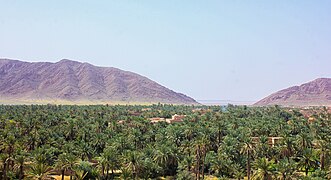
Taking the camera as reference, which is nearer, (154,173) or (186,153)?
(154,173)

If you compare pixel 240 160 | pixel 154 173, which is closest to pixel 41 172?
pixel 154 173

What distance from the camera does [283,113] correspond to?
15225cm

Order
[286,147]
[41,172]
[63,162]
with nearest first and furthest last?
[41,172] < [63,162] < [286,147]

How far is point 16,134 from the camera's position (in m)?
76.6

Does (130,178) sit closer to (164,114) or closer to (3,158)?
(3,158)

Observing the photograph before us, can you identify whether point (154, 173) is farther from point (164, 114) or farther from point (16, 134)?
point (164, 114)

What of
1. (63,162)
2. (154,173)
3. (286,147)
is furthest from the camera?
(286,147)

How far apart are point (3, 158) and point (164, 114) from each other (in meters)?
100

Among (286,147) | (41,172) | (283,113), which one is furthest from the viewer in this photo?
(283,113)

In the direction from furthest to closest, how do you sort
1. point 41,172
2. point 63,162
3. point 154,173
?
1. point 154,173
2. point 63,162
3. point 41,172

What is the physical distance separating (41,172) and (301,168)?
146 feet

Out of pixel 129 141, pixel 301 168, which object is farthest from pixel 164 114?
pixel 301 168

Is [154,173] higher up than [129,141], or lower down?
lower down

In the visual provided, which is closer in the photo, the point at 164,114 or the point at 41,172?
the point at 41,172
